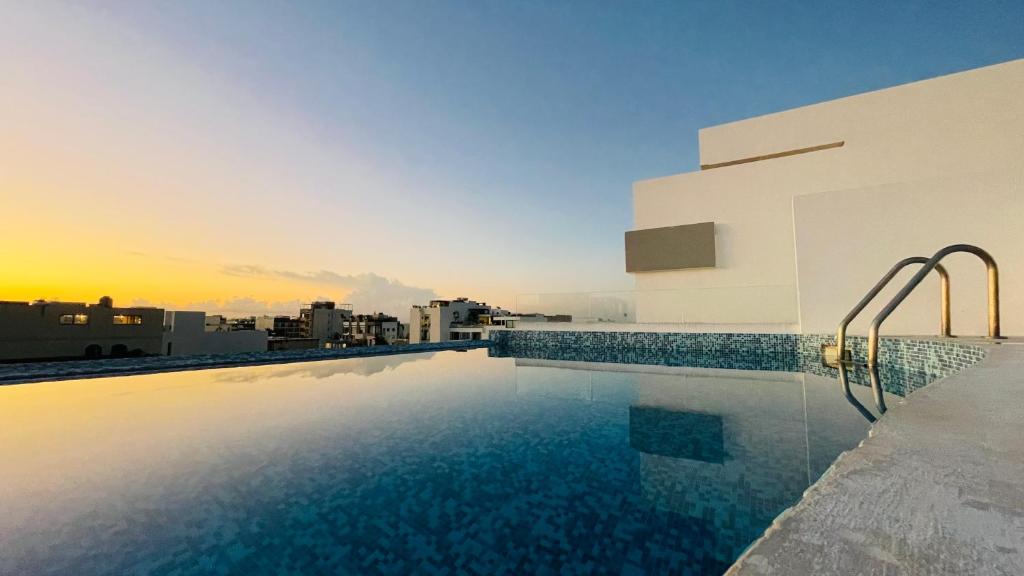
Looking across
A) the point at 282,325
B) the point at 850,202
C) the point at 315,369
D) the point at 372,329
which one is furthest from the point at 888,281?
the point at 282,325

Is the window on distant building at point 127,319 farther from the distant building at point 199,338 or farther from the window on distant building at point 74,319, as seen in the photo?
the distant building at point 199,338

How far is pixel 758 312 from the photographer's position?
10445mm

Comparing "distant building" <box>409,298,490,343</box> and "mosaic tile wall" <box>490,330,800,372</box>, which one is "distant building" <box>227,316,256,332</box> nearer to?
"distant building" <box>409,298,490,343</box>

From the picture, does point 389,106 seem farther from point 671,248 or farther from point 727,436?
point 727,436

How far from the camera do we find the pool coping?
18.9 feet

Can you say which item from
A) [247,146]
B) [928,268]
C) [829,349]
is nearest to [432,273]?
[247,146]

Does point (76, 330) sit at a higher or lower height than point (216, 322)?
lower

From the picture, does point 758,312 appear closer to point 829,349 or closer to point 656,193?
point 829,349

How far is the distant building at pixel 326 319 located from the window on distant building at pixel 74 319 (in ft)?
97.7

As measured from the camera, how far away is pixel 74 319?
24.1 metres

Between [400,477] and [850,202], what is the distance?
9.77 meters

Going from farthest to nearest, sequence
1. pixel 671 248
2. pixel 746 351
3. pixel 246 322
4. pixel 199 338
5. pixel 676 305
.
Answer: pixel 246 322 → pixel 199 338 → pixel 671 248 → pixel 676 305 → pixel 746 351

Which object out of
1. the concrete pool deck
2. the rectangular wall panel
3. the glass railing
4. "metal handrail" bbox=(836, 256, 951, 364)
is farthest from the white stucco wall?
the concrete pool deck

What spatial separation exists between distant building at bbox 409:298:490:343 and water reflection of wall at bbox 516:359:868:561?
1059 inches
